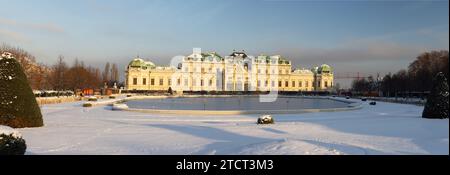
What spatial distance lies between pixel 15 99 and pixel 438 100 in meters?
15.9

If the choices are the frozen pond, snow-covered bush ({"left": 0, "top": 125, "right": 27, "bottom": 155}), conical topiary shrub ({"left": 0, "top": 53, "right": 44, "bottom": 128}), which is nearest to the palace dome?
the frozen pond

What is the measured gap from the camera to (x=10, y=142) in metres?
6.63

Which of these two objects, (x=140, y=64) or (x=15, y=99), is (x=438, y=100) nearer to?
(x=15, y=99)

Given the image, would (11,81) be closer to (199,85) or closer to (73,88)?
(73,88)

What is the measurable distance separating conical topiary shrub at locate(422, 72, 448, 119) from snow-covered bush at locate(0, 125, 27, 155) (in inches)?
612

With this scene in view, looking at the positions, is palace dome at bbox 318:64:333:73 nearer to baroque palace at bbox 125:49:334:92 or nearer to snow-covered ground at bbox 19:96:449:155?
baroque palace at bbox 125:49:334:92

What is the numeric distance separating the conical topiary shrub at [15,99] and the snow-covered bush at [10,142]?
17.5 feet

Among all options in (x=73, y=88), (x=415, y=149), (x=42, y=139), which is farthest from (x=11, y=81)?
(x=73, y=88)

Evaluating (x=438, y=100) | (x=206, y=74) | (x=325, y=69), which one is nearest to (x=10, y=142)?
(x=438, y=100)

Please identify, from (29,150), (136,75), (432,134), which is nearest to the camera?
(29,150)

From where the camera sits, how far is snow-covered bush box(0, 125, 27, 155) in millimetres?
6520
